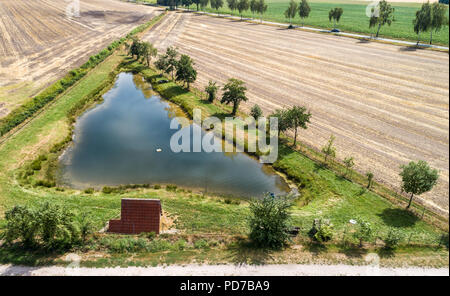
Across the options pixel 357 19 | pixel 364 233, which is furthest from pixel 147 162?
pixel 357 19

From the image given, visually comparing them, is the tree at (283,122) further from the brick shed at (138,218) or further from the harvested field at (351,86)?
the brick shed at (138,218)

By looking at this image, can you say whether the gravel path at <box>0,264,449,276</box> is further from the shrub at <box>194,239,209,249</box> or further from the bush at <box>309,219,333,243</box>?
the bush at <box>309,219,333,243</box>

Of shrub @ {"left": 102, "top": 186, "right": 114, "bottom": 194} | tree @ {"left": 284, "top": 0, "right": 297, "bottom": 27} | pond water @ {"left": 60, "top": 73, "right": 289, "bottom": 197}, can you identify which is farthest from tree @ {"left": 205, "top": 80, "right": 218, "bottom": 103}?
tree @ {"left": 284, "top": 0, "right": 297, "bottom": 27}

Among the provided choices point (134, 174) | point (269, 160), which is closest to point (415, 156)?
point (269, 160)

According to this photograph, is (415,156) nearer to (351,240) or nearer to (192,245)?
(351,240)

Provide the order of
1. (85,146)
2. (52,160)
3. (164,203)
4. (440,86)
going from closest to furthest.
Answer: (164,203)
(52,160)
(85,146)
(440,86)

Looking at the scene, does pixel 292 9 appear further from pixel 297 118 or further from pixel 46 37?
pixel 297 118

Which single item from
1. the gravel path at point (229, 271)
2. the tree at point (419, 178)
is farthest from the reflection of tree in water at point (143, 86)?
the tree at point (419, 178)
